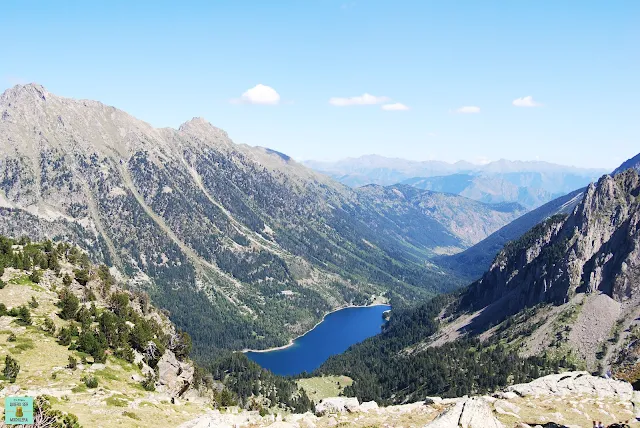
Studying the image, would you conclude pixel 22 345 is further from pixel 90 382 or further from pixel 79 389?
pixel 79 389

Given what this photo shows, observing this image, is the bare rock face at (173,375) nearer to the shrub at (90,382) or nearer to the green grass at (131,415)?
the shrub at (90,382)

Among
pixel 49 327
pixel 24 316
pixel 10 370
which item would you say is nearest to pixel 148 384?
pixel 49 327

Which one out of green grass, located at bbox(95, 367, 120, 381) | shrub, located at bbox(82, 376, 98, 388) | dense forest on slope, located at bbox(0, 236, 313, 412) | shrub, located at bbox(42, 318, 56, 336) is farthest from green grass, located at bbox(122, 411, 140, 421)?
shrub, located at bbox(42, 318, 56, 336)

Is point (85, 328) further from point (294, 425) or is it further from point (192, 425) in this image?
point (294, 425)

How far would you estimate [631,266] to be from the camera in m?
198

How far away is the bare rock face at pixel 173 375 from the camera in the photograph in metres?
67.6

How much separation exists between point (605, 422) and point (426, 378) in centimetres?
16329

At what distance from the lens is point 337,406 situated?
161 feet

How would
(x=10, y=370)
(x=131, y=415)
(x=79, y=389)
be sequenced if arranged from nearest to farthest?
1. (x=131, y=415)
2. (x=10, y=370)
3. (x=79, y=389)

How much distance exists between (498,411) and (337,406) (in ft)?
54.8

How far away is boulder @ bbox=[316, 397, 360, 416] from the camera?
47.8 meters

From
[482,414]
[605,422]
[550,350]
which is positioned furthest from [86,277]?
[550,350]

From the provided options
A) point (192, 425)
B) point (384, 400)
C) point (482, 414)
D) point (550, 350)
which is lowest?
point (384, 400)

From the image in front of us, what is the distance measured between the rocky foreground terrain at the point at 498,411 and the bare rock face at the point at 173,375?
24111mm
